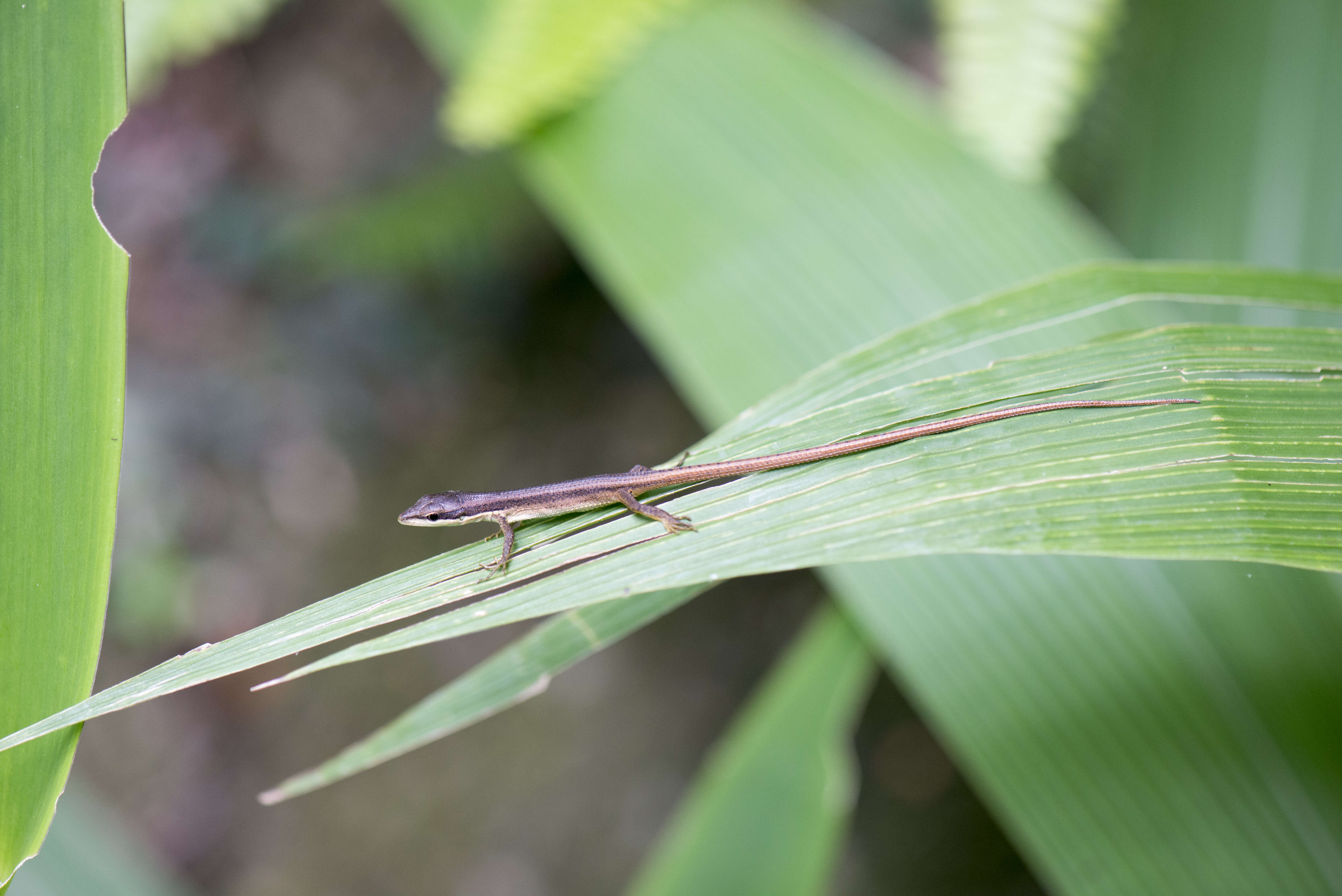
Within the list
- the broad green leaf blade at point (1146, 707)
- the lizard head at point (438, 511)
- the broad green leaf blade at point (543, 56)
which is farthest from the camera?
the lizard head at point (438, 511)

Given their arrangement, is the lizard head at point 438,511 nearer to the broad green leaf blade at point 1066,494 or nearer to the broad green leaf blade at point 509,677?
the broad green leaf blade at point 509,677

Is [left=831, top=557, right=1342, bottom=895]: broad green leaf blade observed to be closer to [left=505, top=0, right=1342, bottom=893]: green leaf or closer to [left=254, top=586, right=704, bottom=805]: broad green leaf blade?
[left=505, top=0, right=1342, bottom=893]: green leaf

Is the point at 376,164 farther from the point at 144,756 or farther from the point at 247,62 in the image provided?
the point at 144,756

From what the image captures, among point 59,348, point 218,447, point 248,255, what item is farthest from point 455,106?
point 218,447

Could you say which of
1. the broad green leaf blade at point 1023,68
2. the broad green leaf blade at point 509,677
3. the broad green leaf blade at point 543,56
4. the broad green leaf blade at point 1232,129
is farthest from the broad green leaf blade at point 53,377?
the broad green leaf blade at point 1232,129

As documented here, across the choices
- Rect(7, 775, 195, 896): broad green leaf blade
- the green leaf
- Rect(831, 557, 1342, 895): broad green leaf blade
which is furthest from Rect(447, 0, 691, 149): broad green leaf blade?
Rect(7, 775, 195, 896): broad green leaf blade
